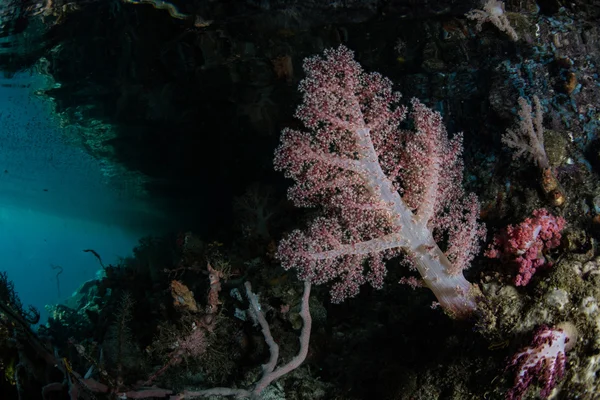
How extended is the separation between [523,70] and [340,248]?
5479mm

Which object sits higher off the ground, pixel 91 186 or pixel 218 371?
pixel 91 186

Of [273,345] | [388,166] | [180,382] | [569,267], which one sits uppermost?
[388,166]

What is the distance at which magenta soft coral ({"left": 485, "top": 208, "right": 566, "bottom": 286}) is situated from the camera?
4.62 metres

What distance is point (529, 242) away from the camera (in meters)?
4.77

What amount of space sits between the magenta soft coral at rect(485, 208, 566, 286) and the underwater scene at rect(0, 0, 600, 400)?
26 mm

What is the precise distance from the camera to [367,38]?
8.15 m

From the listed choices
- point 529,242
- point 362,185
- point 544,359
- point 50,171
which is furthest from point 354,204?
point 50,171

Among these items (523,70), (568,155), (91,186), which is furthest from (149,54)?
(91,186)

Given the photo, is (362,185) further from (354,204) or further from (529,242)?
(529,242)

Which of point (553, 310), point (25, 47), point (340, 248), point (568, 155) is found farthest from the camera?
point (25, 47)

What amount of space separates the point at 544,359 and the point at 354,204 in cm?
237

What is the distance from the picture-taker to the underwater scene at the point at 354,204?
13.7ft

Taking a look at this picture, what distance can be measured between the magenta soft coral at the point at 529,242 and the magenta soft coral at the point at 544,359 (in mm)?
1031

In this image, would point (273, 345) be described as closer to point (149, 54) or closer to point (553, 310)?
point (553, 310)
